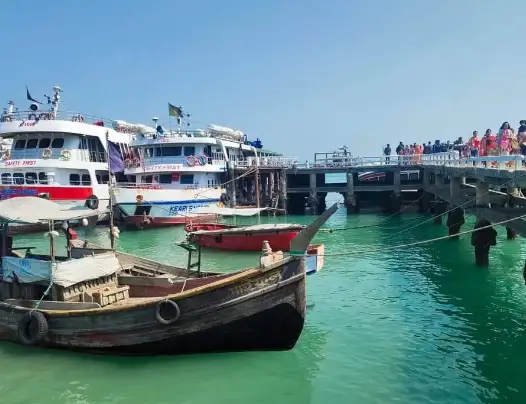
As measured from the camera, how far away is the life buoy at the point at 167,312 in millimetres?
8336

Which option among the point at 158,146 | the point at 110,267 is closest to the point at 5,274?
the point at 110,267

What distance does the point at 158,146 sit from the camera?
107 ft

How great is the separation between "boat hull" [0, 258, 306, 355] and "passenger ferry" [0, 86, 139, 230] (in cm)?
1906

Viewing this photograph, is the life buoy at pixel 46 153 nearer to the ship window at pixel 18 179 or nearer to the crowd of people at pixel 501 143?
the ship window at pixel 18 179

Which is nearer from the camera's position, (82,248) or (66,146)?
(82,248)

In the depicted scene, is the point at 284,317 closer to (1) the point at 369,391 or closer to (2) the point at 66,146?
(1) the point at 369,391

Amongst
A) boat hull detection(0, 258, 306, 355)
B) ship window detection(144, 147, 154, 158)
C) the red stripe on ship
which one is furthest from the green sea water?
ship window detection(144, 147, 154, 158)

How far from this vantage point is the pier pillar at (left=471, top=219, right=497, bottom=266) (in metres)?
15.2

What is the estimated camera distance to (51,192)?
26844 millimetres

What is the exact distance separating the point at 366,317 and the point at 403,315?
37.1 inches

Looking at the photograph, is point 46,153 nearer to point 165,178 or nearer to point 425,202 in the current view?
point 165,178

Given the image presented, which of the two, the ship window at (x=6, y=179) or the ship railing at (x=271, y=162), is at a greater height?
the ship railing at (x=271, y=162)

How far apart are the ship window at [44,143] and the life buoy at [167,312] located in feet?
78.3

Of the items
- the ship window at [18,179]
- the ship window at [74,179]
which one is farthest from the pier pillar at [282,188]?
the ship window at [18,179]
